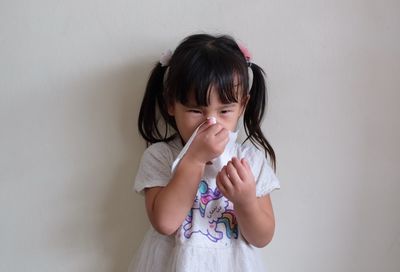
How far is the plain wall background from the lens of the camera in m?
0.82

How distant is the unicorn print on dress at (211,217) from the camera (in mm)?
734

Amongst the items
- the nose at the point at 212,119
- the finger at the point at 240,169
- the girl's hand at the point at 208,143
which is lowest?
the finger at the point at 240,169

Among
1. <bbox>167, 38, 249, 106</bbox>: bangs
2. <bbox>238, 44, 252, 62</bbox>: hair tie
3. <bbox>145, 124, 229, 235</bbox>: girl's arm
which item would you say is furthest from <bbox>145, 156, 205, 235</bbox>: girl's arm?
<bbox>238, 44, 252, 62</bbox>: hair tie

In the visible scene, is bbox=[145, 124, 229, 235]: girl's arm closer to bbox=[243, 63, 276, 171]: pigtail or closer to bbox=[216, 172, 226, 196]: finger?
bbox=[216, 172, 226, 196]: finger

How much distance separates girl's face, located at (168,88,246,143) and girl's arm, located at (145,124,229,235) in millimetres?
18

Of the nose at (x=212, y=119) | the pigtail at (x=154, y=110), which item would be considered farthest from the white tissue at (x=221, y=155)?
the pigtail at (x=154, y=110)

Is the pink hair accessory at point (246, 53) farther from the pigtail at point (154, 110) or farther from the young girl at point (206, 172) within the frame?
the pigtail at point (154, 110)

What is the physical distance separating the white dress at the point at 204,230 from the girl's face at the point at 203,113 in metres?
0.06

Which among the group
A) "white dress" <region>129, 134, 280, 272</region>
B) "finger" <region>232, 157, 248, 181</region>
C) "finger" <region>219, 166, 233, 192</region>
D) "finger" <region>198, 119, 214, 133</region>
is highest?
"finger" <region>198, 119, 214, 133</region>

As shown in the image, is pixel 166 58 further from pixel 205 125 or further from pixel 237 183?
pixel 237 183

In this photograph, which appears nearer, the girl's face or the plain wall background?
the girl's face
